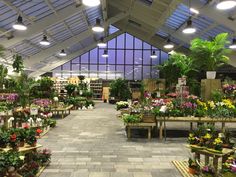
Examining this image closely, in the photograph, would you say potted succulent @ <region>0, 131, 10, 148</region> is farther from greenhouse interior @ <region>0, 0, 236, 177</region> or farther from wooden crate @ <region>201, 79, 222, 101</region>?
wooden crate @ <region>201, 79, 222, 101</region>

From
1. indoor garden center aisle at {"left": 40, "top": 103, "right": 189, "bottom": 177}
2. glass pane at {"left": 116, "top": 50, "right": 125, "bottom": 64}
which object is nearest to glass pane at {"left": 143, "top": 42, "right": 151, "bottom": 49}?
glass pane at {"left": 116, "top": 50, "right": 125, "bottom": 64}

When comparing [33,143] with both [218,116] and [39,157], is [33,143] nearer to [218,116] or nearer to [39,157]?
[39,157]

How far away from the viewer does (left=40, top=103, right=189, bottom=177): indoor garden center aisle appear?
15.1 ft

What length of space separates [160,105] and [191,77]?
16.6ft

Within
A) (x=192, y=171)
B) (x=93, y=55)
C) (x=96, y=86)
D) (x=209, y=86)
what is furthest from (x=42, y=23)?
(x=93, y=55)

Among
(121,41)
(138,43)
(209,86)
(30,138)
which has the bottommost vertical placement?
(30,138)

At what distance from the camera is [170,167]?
16.0 ft

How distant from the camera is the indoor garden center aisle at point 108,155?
4.61 m

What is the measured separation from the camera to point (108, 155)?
18.5ft

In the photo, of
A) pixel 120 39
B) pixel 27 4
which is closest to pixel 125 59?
pixel 120 39

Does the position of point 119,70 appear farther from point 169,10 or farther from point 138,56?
point 169,10

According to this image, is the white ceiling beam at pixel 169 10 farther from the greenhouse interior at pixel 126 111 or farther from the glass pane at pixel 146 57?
the glass pane at pixel 146 57

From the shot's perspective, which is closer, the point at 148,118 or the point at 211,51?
the point at 148,118

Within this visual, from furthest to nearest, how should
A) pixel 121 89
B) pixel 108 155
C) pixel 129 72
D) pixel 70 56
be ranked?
pixel 129 72
pixel 70 56
pixel 121 89
pixel 108 155
